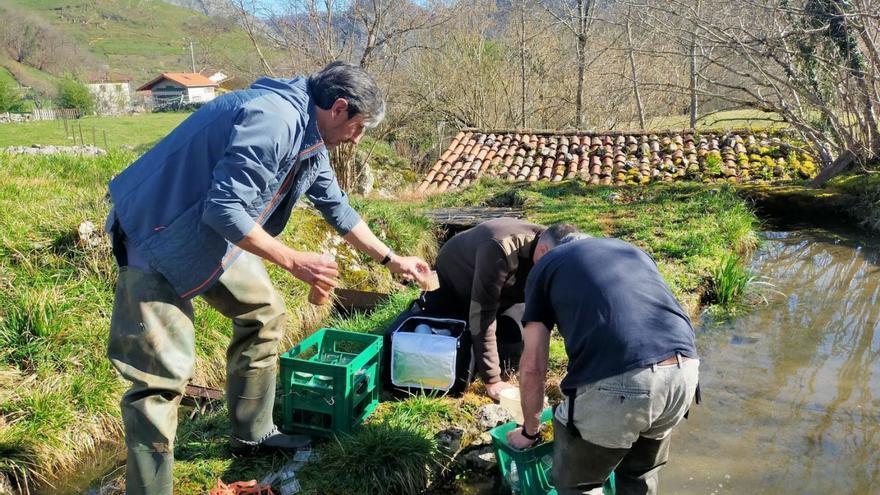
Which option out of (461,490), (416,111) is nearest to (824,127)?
(416,111)

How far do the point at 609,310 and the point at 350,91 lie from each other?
4.40ft

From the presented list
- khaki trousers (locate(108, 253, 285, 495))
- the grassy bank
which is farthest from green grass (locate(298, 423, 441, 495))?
khaki trousers (locate(108, 253, 285, 495))

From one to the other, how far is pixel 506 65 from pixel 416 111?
23.3ft

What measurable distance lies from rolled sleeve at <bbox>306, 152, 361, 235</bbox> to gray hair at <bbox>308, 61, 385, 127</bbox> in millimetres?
402

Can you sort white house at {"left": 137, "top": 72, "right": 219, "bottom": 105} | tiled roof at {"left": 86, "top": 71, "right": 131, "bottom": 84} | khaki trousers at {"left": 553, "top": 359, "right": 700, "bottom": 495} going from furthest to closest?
white house at {"left": 137, "top": 72, "right": 219, "bottom": 105} < tiled roof at {"left": 86, "top": 71, "right": 131, "bottom": 84} < khaki trousers at {"left": 553, "top": 359, "right": 700, "bottom": 495}

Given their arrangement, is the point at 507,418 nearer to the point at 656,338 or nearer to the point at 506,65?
the point at 656,338

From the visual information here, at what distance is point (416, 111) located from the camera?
15.6 meters

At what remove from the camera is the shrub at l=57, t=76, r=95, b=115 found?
152ft

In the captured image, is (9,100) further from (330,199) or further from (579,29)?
(330,199)

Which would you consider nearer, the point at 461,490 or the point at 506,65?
the point at 461,490

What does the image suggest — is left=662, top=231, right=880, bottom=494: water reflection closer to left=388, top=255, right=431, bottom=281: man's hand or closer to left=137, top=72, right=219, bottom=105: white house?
left=388, top=255, right=431, bottom=281: man's hand

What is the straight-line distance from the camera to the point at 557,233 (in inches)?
123

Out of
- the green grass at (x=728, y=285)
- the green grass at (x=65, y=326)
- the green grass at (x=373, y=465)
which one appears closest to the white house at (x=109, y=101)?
the green grass at (x=65, y=326)

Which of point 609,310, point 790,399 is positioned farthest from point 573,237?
point 790,399
